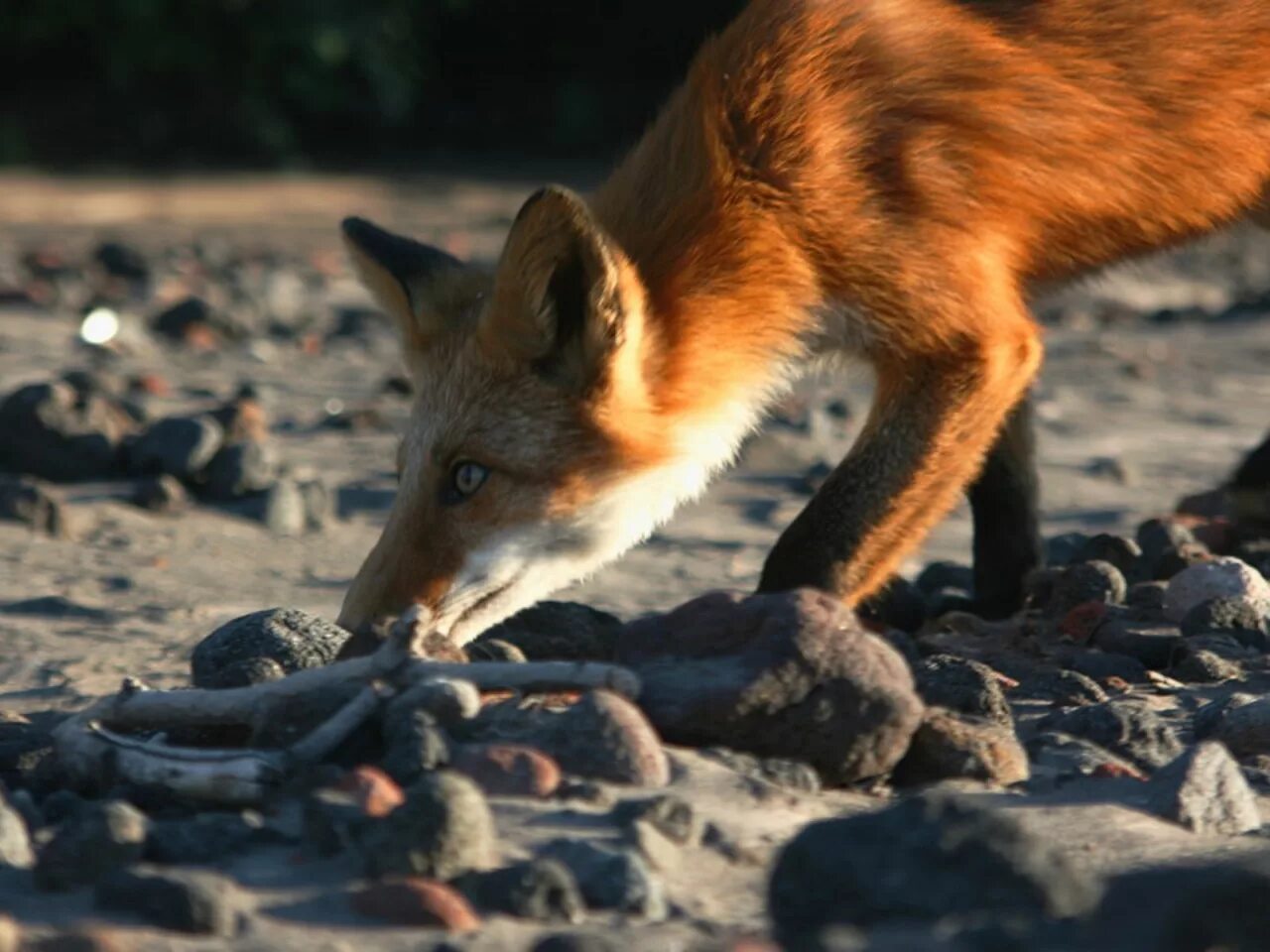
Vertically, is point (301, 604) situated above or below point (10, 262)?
above

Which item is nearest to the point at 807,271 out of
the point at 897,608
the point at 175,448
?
the point at 897,608

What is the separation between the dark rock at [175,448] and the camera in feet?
23.0

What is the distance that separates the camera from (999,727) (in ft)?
13.7

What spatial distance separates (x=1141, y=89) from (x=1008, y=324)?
34.7 inches

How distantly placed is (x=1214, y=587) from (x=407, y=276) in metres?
2.48

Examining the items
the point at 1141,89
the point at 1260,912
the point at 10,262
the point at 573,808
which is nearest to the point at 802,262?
the point at 1141,89

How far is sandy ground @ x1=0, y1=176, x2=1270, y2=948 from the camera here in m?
5.16

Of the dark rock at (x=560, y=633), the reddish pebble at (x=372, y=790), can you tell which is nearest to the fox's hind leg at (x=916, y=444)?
the dark rock at (x=560, y=633)

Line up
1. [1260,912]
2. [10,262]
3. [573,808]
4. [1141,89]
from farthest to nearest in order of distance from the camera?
[10,262] < [1141,89] < [573,808] < [1260,912]


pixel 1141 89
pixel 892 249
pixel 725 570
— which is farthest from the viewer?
pixel 725 570

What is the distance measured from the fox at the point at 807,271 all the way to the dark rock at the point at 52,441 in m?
1.97

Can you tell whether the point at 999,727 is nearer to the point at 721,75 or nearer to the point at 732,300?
the point at 732,300

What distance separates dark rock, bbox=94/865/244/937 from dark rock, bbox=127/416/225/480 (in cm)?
403

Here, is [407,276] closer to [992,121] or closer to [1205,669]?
[992,121]
